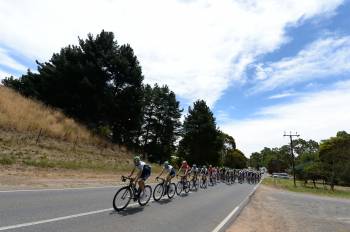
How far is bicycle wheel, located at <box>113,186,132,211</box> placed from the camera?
13.2 meters

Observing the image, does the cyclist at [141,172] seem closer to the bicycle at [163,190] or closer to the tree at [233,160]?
the bicycle at [163,190]

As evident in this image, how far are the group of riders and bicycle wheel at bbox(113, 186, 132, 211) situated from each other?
0.52 metres

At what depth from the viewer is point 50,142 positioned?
113 ft

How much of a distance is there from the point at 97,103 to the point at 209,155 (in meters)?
37.6

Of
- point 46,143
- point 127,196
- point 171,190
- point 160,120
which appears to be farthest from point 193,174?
point 160,120

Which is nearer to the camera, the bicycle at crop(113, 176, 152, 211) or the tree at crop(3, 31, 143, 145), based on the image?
the bicycle at crop(113, 176, 152, 211)

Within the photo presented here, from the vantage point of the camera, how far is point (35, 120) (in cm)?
3638

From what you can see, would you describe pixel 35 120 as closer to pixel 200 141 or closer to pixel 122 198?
pixel 122 198

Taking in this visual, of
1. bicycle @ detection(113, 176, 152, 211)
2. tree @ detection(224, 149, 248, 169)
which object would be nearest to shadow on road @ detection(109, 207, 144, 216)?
bicycle @ detection(113, 176, 152, 211)

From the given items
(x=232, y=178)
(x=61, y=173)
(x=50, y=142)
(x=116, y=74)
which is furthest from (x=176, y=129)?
(x=61, y=173)

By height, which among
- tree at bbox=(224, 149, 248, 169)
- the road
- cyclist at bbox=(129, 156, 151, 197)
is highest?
tree at bbox=(224, 149, 248, 169)

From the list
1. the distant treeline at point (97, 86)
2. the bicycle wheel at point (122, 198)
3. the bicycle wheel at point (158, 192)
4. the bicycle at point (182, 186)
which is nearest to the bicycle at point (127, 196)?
the bicycle wheel at point (122, 198)

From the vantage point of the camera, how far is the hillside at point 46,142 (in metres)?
27.5

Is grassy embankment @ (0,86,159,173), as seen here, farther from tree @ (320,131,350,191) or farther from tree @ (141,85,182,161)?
tree @ (320,131,350,191)
